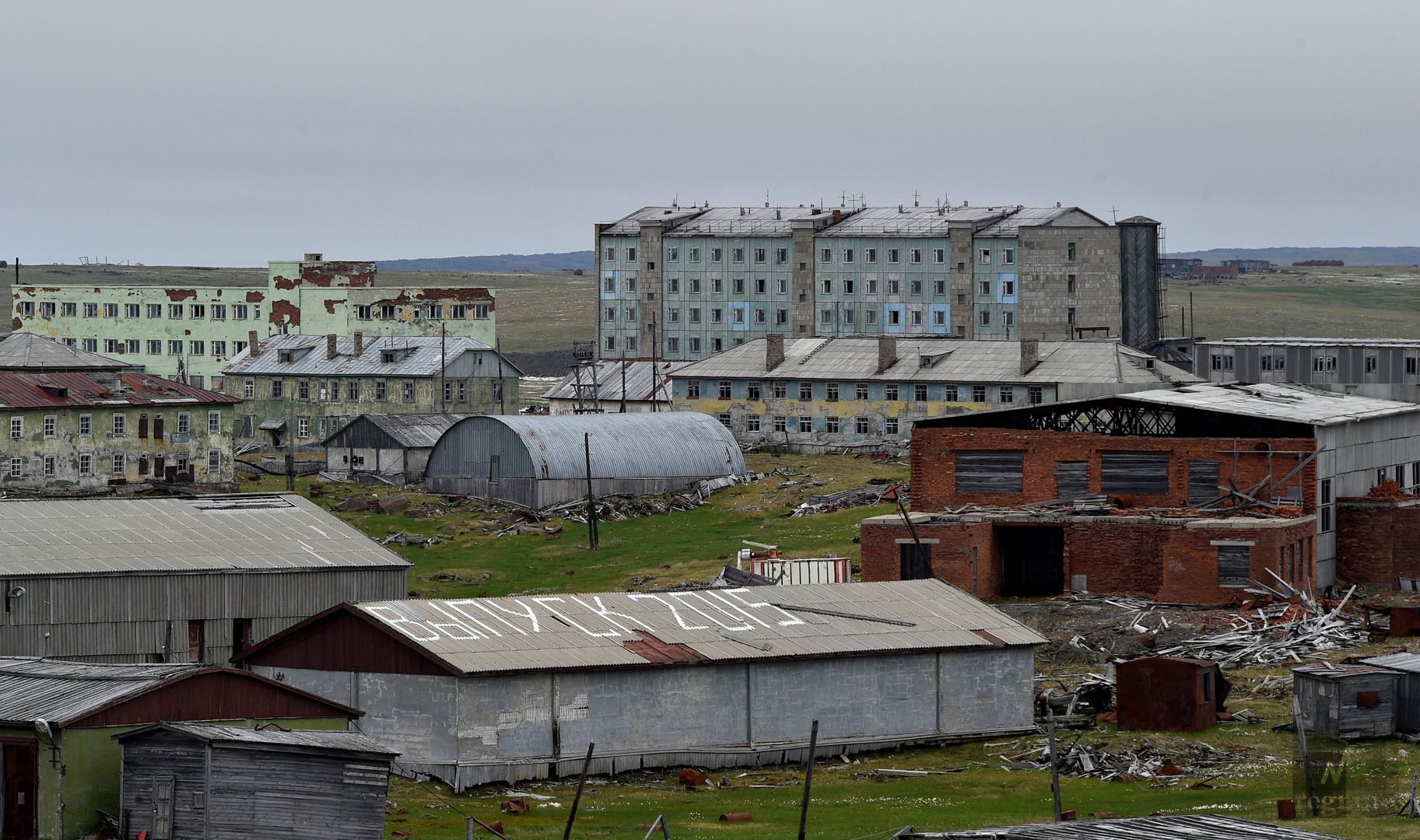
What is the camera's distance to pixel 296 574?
61.5 m

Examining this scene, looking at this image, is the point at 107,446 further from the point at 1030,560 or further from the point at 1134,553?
the point at 1134,553

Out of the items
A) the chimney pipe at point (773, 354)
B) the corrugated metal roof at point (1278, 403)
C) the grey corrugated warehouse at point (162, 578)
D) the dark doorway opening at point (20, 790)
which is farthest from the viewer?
the chimney pipe at point (773, 354)

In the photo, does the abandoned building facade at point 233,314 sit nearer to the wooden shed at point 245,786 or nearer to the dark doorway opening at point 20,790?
the dark doorway opening at point 20,790

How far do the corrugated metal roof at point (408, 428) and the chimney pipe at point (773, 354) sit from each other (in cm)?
1755

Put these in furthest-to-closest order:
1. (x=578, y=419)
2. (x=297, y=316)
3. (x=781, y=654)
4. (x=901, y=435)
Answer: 1. (x=297, y=316)
2. (x=901, y=435)
3. (x=578, y=419)
4. (x=781, y=654)

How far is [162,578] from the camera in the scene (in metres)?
59.8

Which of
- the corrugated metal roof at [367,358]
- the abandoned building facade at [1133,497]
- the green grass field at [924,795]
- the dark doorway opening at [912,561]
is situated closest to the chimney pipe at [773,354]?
the corrugated metal roof at [367,358]

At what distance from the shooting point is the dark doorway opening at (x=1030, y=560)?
72.9m

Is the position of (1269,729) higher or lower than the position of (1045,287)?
lower

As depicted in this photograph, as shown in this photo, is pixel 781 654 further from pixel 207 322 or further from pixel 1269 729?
pixel 207 322

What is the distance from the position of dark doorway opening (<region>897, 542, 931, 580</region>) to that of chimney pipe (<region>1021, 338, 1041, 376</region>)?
4468 cm

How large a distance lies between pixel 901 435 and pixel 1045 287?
37.4 m

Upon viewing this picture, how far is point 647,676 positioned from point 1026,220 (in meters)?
109

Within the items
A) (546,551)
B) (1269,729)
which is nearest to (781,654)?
(1269,729)
